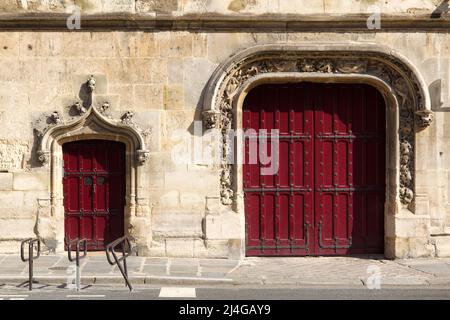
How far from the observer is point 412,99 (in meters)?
11.9

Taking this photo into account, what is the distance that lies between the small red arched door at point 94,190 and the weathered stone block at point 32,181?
0.35 metres

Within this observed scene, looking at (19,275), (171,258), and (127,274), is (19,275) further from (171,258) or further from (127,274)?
(171,258)

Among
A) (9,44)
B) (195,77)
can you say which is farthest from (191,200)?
(9,44)

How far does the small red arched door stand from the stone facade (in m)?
0.24

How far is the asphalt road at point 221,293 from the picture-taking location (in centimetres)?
890

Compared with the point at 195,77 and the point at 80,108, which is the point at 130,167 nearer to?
the point at 80,108

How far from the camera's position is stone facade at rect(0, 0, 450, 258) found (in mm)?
11594

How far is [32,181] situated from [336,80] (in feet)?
16.8

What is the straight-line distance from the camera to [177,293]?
9234 mm

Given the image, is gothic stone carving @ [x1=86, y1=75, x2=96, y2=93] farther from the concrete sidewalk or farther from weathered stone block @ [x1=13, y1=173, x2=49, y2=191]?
the concrete sidewalk

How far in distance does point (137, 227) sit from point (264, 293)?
10.1ft

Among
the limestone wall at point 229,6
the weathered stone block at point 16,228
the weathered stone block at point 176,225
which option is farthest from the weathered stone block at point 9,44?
the weathered stone block at point 176,225

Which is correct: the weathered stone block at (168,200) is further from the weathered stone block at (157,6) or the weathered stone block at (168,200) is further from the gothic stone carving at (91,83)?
the weathered stone block at (157,6)

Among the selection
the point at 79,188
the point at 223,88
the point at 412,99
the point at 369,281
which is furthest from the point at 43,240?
the point at 412,99
